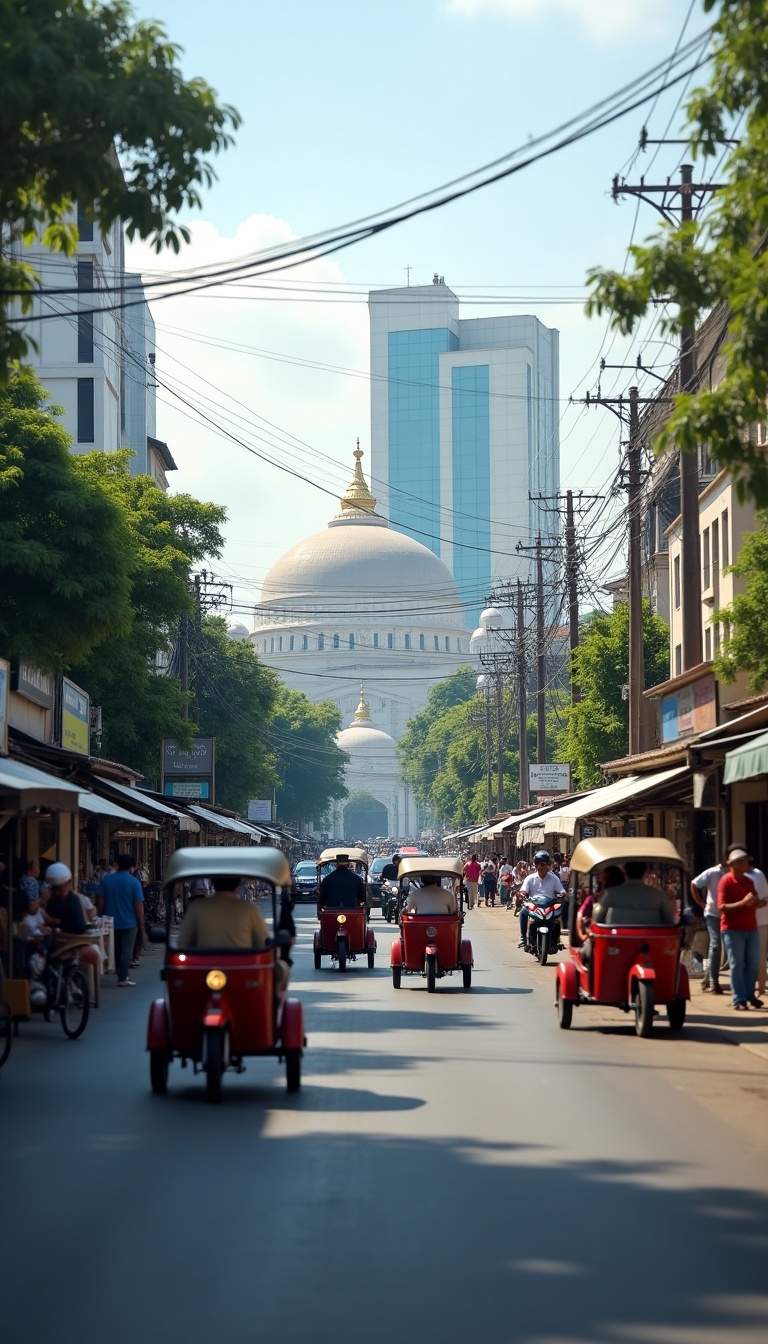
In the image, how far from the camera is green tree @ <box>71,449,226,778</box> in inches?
1606

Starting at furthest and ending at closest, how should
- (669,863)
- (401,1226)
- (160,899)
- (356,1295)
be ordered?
(160,899), (669,863), (401,1226), (356,1295)

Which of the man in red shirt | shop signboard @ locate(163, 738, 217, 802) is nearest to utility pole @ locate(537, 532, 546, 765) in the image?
shop signboard @ locate(163, 738, 217, 802)

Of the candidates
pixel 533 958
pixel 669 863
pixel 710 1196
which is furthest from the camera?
pixel 533 958

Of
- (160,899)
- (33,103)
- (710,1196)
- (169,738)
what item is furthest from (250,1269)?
(169,738)

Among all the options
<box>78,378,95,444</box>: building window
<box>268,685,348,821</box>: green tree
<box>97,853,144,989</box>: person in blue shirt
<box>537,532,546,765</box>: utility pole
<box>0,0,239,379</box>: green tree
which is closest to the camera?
<box>0,0,239,379</box>: green tree

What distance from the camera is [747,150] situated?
10.8 metres

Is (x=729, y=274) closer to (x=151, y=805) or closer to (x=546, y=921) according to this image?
(x=546, y=921)

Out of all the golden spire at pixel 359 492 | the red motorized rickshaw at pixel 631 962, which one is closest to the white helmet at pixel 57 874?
the red motorized rickshaw at pixel 631 962

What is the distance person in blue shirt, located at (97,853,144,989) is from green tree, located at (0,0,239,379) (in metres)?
13.0

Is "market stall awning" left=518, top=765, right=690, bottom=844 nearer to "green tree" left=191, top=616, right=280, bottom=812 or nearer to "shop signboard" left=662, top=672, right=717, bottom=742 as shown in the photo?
"shop signboard" left=662, top=672, right=717, bottom=742

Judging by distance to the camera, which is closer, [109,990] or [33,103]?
[33,103]

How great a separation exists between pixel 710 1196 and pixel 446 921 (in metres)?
13.6

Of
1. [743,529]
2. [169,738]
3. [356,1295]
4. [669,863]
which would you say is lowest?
[356,1295]

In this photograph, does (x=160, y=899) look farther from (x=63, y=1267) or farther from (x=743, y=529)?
(x=63, y=1267)
